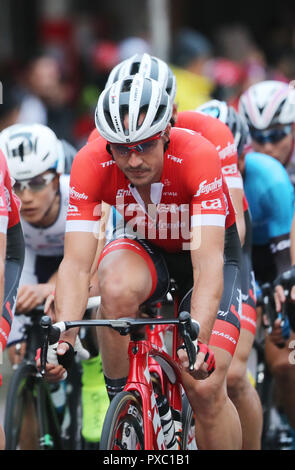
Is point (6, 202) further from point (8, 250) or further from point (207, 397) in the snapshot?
point (207, 397)

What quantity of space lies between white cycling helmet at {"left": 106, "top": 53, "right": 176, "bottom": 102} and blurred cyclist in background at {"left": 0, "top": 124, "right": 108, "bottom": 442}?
0.66 metres

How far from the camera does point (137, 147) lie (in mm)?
5121

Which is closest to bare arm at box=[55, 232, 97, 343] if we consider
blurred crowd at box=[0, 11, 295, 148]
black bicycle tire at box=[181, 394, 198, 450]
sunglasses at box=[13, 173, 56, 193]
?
black bicycle tire at box=[181, 394, 198, 450]

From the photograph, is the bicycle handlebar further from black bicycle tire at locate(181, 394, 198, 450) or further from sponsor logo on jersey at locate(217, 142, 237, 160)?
sponsor logo on jersey at locate(217, 142, 237, 160)

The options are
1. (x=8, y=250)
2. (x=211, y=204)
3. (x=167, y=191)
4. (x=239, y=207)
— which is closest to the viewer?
(x=211, y=204)

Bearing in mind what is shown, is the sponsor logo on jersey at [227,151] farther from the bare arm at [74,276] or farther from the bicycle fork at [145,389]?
the bicycle fork at [145,389]

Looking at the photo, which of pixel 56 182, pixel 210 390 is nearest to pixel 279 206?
pixel 56 182

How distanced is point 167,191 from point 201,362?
1114 millimetres

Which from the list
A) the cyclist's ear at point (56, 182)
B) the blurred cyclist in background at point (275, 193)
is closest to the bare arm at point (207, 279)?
the blurred cyclist in background at point (275, 193)

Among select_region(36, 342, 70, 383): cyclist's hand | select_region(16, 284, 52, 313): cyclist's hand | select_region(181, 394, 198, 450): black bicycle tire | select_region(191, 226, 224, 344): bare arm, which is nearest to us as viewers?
select_region(36, 342, 70, 383): cyclist's hand

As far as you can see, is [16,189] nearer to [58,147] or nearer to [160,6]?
[58,147]

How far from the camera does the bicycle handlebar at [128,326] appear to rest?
4.57 meters

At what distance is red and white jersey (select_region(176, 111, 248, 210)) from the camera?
6.26 meters

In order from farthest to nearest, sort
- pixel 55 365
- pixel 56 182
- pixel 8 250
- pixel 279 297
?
1. pixel 56 182
2. pixel 279 297
3. pixel 8 250
4. pixel 55 365
